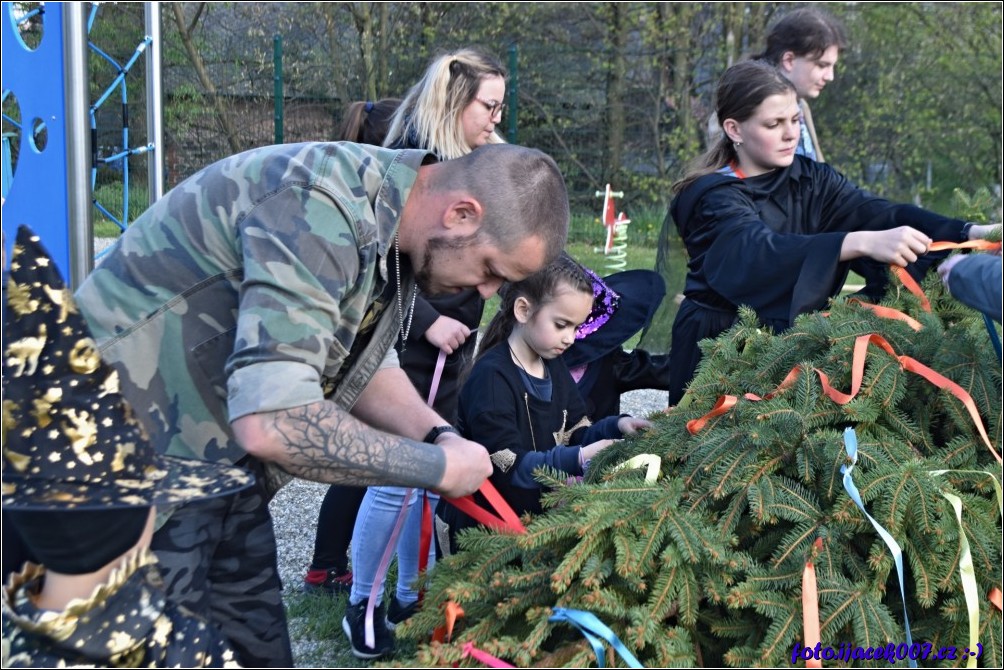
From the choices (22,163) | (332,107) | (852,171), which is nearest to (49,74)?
(22,163)

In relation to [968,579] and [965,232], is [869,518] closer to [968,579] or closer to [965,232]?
[968,579]

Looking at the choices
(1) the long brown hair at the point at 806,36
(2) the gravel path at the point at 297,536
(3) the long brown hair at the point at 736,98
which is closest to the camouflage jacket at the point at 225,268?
(2) the gravel path at the point at 297,536

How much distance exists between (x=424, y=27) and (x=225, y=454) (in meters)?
12.0

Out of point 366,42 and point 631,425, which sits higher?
point 366,42

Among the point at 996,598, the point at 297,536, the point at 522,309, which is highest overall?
the point at 522,309

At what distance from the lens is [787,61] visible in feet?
15.1

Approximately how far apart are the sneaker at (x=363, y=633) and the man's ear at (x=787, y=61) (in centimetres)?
283

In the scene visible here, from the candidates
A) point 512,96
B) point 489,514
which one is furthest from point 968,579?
point 512,96

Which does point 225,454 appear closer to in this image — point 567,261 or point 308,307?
point 308,307

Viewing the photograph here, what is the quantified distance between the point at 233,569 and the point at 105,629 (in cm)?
51

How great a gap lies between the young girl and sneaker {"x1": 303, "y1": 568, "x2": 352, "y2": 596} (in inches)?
25.8

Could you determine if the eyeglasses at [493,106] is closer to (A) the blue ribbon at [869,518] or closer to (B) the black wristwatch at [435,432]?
(B) the black wristwatch at [435,432]

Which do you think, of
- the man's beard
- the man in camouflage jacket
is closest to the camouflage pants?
the man in camouflage jacket

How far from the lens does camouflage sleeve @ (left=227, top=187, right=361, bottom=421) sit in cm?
195
